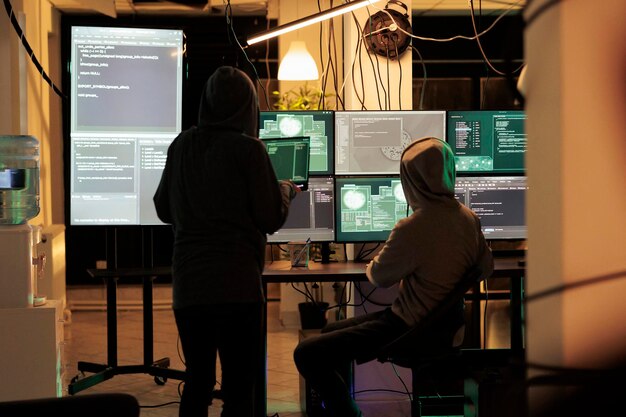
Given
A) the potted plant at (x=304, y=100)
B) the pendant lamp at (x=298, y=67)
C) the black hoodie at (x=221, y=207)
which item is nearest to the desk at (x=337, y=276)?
the black hoodie at (x=221, y=207)

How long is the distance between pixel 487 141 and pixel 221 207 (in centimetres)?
204

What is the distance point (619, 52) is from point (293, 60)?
5.95m

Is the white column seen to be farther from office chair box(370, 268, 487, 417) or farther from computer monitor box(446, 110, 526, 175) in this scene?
computer monitor box(446, 110, 526, 175)

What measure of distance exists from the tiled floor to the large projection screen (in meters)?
1.01

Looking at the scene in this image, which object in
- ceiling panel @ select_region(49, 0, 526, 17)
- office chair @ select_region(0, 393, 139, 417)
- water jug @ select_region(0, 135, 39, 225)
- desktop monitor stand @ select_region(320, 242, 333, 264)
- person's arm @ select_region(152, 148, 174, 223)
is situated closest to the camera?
office chair @ select_region(0, 393, 139, 417)

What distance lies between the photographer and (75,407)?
5.31 feet

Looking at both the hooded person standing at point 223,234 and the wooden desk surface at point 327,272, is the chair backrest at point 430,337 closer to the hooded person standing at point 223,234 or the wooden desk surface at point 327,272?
the wooden desk surface at point 327,272

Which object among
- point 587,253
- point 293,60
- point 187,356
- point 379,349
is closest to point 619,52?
point 587,253

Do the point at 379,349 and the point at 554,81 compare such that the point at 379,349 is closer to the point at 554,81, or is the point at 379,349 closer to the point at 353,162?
the point at 353,162

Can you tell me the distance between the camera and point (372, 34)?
4.61m

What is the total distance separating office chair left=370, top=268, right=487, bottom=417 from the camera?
10.3 ft

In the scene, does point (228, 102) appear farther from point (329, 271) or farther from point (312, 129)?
point (312, 129)

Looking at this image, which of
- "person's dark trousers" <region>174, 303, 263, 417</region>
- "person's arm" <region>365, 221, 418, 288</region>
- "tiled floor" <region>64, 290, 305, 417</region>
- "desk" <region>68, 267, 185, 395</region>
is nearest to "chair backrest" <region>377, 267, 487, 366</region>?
"person's arm" <region>365, 221, 418, 288</region>

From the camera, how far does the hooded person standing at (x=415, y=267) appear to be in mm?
3176
